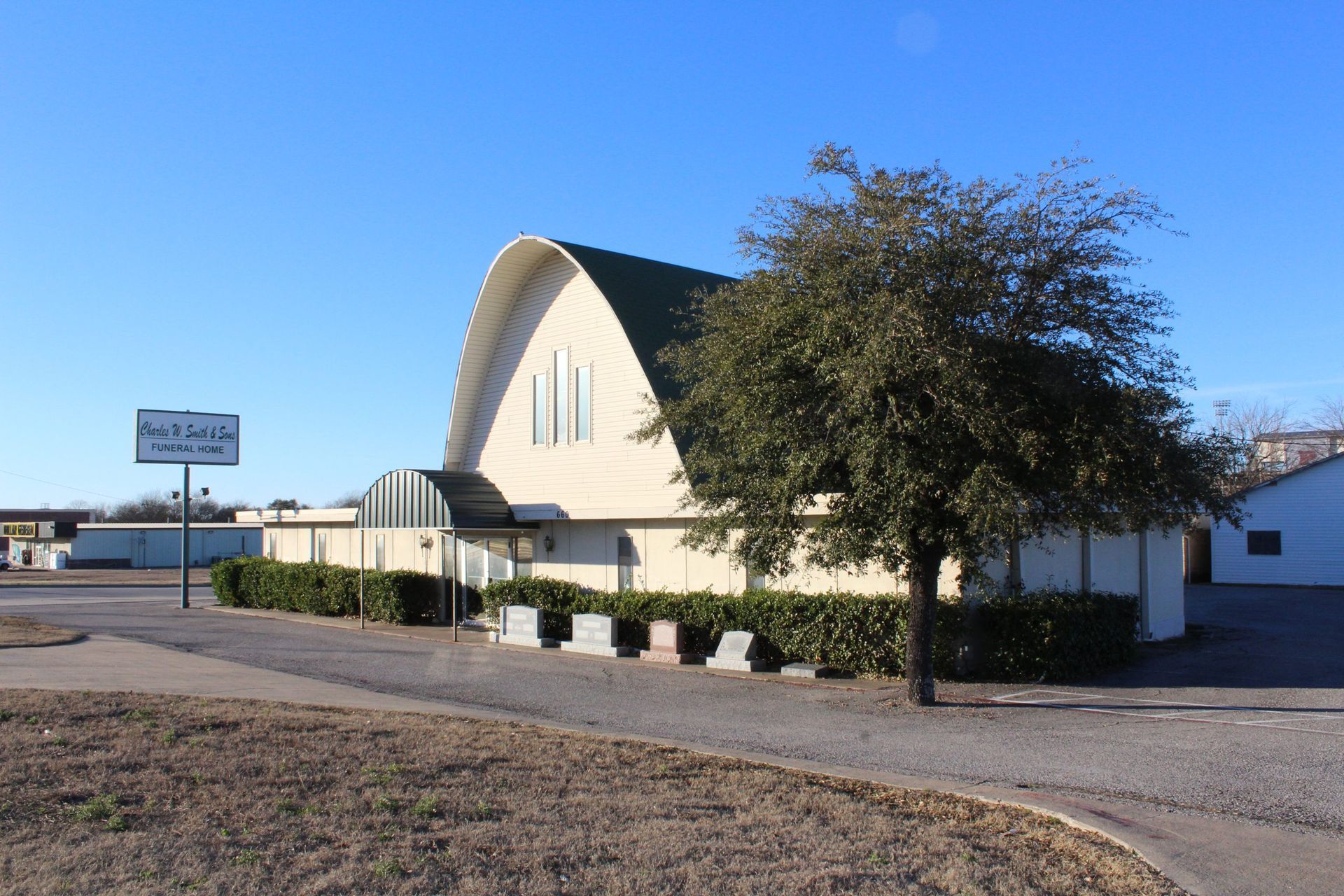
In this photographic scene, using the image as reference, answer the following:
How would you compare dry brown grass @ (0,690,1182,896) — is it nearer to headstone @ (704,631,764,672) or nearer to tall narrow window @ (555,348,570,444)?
headstone @ (704,631,764,672)

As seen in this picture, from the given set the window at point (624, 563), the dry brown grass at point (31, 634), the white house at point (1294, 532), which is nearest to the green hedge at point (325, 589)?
the dry brown grass at point (31, 634)

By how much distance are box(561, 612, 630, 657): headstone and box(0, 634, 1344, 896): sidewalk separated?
4929 millimetres

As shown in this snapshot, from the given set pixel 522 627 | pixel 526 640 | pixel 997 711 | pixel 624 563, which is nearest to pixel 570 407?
pixel 624 563

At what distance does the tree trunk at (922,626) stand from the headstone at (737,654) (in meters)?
3.51

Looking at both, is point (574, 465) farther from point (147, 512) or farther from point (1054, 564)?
point (147, 512)

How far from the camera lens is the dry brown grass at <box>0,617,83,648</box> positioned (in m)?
20.3

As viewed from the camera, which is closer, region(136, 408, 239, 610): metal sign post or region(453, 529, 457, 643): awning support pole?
region(453, 529, 457, 643): awning support pole

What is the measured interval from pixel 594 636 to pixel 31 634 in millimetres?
12295

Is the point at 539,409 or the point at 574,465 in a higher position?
the point at 539,409

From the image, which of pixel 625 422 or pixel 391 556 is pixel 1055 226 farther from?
pixel 391 556

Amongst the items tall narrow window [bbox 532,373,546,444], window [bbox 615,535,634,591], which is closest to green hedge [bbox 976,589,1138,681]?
window [bbox 615,535,634,591]

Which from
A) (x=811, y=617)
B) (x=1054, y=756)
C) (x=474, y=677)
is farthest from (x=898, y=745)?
(x=474, y=677)

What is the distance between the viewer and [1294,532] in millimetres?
34875

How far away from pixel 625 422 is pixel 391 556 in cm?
1056
